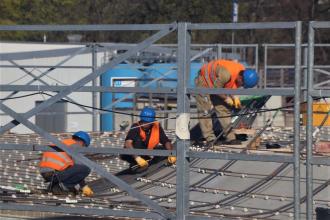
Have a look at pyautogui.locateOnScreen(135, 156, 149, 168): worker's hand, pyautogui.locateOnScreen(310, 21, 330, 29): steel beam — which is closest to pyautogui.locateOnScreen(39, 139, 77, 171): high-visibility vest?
pyautogui.locateOnScreen(135, 156, 149, 168): worker's hand

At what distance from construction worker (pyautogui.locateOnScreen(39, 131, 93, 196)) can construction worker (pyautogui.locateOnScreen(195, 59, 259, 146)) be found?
2.50m

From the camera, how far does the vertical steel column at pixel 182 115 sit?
27.5 ft

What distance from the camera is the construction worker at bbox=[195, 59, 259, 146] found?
1366cm

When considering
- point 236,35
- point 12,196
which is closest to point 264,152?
point 12,196

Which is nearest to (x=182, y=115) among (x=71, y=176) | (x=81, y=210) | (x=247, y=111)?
(x=81, y=210)

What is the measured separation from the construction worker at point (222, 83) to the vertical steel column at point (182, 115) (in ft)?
15.8

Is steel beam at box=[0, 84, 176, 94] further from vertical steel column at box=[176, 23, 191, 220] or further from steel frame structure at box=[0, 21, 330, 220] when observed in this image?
vertical steel column at box=[176, 23, 191, 220]

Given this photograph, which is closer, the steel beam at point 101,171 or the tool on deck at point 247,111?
the steel beam at point 101,171

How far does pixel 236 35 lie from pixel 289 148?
1157 inches

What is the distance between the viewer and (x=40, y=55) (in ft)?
71.9

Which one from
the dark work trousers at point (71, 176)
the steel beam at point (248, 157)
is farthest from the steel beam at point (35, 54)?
the steel beam at point (248, 157)

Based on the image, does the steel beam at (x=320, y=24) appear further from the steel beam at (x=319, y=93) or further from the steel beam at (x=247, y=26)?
the steel beam at (x=319, y=93)

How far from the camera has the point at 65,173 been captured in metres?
11.4

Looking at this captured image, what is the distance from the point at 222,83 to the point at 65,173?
10.8 feet
